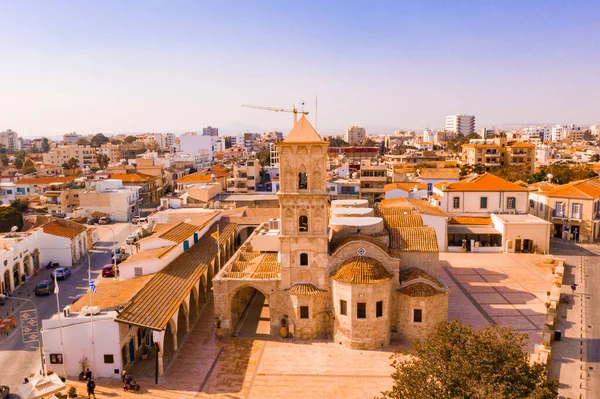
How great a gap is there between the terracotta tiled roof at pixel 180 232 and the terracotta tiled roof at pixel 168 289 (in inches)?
48.3

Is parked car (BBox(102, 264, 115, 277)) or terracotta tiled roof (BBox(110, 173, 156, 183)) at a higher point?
terracotta tiled roof (BBox(110, 173, 156, 183))

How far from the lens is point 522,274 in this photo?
42.3m

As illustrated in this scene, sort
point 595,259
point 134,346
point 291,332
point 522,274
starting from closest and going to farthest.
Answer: point 134,346
point 291,332
point 522,274
point 595,259

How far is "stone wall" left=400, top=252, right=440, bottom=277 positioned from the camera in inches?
1267

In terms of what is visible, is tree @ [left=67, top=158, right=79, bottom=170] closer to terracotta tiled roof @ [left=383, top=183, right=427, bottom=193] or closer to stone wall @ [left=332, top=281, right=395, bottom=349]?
terracotta tiled roof @ [left=383, top=183, right=427, bottom=193]

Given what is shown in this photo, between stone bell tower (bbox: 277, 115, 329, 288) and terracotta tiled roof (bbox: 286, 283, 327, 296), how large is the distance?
32cm

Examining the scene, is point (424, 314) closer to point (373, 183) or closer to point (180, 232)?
point (180, 232)

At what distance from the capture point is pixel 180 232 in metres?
39.2

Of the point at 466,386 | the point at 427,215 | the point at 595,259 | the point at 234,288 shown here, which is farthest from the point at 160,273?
the point at 595,259

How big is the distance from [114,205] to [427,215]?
48806 millimetres

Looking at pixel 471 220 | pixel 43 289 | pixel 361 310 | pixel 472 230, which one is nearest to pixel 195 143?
pixel 471 220

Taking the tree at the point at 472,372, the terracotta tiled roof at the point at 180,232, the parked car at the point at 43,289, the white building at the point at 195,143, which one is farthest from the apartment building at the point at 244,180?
the white building at the point at 195,143

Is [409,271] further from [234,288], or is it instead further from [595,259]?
[595,259]

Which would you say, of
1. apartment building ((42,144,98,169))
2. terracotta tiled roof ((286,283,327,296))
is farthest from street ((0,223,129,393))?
apartment building ((42,144,98,169))
